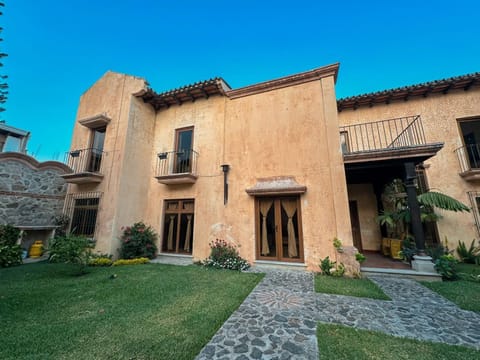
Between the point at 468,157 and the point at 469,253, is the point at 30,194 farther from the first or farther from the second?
the point at 468,157

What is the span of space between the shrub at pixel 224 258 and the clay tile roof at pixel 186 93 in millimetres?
6538

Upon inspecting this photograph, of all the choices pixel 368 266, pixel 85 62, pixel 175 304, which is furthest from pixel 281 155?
pixel 85 62

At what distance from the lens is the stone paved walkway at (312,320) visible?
250 cm

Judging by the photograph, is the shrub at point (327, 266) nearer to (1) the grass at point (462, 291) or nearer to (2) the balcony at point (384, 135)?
(1) the grass at point (462, 291)

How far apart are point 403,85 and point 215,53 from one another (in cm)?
935

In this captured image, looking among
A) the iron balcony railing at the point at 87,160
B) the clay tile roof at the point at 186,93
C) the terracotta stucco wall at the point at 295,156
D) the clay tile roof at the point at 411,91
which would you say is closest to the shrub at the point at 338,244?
the terracotta stucco wall at the point at 295,156

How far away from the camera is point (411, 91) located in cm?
821

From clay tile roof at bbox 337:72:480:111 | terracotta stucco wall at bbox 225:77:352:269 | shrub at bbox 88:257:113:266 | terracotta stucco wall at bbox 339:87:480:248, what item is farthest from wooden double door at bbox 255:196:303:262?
terracotta stucco wall at bbox 339:87:480:248

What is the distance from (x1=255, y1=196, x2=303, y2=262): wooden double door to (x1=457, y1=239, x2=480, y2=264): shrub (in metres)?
6.38

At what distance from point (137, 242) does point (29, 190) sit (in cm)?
568

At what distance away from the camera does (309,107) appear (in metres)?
7.10

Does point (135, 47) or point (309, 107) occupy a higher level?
point (135, 47)

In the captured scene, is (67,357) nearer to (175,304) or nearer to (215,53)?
(175,304)

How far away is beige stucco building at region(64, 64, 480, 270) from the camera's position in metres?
6.53
